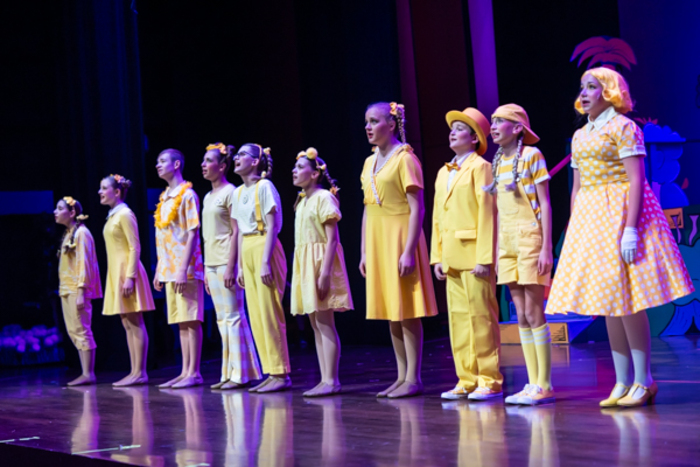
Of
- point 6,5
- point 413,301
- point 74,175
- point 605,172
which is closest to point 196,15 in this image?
point 6,5

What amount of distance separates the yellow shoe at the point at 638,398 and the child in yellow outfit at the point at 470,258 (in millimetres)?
644

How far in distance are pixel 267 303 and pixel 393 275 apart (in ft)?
2.93

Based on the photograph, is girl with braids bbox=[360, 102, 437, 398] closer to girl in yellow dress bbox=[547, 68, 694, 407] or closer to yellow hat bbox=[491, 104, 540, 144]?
yellow hat bbox=[491, 104, 540, 144]

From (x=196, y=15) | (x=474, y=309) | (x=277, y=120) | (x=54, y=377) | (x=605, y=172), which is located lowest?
(x=54, y=377)

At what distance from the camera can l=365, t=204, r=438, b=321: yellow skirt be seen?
3.99 m

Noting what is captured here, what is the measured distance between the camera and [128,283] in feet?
17.7

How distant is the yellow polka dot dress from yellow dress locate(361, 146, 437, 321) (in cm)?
85

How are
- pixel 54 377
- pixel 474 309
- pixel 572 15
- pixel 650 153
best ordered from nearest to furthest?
pixel 474 309, pixel 54 377, pixel 650 153, pixel 572 15

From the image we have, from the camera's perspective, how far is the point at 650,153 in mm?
7512

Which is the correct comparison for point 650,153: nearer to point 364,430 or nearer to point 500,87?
point 500,87

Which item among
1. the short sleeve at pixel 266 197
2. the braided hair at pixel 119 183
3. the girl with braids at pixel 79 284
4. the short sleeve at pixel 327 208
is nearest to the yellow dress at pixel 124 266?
the braided hair at pixel 119 183

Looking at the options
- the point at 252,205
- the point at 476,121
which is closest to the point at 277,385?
the point at 252,205

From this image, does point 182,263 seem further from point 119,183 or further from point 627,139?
point 627,139

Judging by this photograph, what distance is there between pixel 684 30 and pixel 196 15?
4848 millimetres
